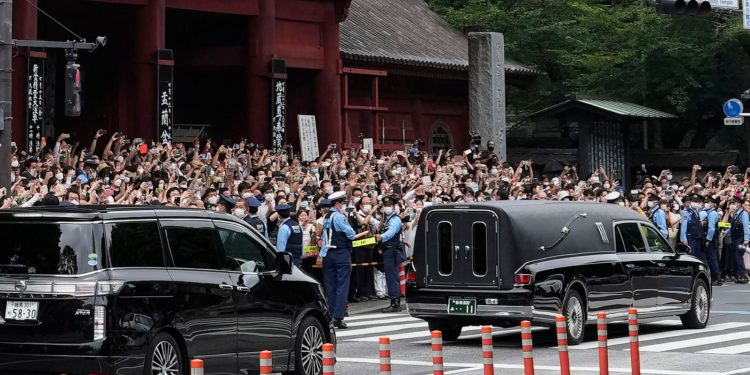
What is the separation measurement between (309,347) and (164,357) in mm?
2383

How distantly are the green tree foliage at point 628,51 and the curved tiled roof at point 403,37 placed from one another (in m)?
1.32

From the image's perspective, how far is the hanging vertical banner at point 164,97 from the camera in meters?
31.2

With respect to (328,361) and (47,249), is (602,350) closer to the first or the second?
(328,361)

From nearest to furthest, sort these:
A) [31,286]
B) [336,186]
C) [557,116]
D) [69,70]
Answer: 1. [31,286]
2. [69,70]
3. [336,186]
4. [557,116]

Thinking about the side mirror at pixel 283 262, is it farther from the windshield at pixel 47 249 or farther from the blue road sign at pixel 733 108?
the blue road sign at pixel 733 108

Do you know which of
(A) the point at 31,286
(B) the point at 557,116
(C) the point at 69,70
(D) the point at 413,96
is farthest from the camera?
(D) the point at 413,96

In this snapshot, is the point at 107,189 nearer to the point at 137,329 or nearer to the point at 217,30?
the point at 137,329

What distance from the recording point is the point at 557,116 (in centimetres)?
4050

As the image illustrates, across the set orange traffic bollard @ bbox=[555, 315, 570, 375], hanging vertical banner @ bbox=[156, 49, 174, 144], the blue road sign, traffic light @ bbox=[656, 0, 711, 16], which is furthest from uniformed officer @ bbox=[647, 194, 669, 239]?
orange traffic bollard @ bbox=[555, 315, 570, 375]

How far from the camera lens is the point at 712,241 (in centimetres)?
2944

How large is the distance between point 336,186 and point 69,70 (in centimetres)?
632

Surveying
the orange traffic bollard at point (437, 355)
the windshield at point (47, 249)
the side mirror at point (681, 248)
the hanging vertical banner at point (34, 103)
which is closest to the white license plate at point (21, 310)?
the windshield at point (47, 249)

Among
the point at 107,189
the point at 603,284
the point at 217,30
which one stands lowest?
the point at 603,284

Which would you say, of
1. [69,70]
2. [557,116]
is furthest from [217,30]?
[69,70]
